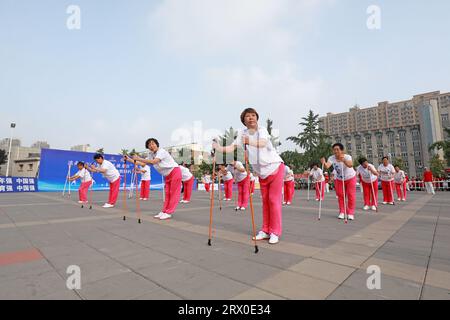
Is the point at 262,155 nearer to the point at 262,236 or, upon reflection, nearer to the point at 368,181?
the point at 262,236

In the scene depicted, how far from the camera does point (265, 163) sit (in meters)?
3.92

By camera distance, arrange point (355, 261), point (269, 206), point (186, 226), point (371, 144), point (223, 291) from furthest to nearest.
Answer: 1. point (371, 144)
2. point (186, 226)
3. point (269, 206)
4. point (355, 261)
5. point (223, 291)

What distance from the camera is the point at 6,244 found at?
3555 mm

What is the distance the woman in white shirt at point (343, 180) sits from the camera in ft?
19.6

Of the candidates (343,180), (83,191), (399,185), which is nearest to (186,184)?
(83,191)

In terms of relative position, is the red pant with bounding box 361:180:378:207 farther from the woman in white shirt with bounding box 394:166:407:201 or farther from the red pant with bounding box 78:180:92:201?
the red pant with bounding box 78:180:92:201

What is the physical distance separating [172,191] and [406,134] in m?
103

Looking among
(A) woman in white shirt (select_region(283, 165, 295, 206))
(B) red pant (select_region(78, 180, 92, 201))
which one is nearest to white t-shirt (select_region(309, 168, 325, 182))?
(A) woman in white shirt (select_region(283, 165, 295, 206))

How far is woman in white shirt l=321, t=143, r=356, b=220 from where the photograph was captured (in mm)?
5984

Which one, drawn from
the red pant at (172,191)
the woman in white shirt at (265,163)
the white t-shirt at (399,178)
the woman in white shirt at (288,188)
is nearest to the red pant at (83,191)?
the red pant at (172,191)

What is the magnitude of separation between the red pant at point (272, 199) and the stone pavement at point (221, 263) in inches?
15.0
